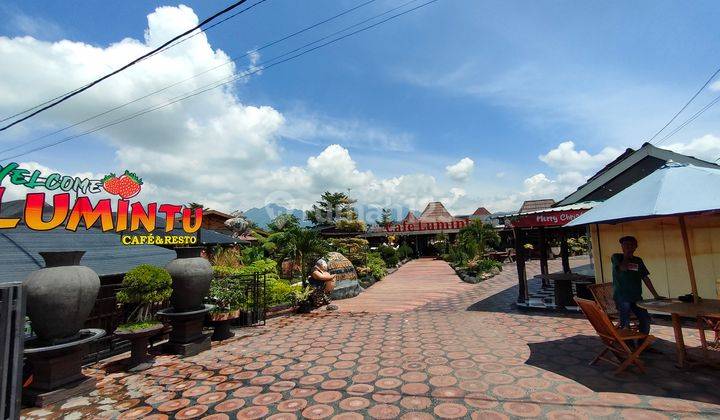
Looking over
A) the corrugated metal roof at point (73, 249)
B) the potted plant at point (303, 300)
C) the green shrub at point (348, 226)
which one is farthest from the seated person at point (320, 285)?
the green shrub at point (348, 226)

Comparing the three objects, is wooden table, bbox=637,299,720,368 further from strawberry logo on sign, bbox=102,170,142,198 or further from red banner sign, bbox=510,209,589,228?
strawberry logo on sign, bbox=102,170,142,198

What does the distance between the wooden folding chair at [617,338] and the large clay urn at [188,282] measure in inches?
236

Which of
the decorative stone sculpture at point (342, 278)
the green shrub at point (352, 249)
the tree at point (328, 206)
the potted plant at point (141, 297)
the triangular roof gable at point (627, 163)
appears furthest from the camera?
the tree at point (328, 206)

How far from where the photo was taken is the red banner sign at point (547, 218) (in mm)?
7195

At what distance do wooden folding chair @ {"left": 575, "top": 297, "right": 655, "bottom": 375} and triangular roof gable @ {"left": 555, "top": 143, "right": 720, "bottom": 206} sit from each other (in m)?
8.08

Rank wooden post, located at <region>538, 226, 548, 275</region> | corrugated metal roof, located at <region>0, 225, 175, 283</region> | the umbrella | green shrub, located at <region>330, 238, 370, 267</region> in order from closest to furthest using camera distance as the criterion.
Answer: the umbrella, corrugated metal roof, located at <region>0, 225, 175, 283</region>, wooden post, located at <region>538, 226, 548, 275</region>, green shrub, located at <region>330, 238, 370, 267</region>

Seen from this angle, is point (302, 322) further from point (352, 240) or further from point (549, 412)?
point (352, 240)

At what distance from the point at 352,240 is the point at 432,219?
56.9 ft

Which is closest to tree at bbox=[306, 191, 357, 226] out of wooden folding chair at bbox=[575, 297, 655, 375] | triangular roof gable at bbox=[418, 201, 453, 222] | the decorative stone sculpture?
triangular roof gable at bbox=[418, 201, 453, 222]

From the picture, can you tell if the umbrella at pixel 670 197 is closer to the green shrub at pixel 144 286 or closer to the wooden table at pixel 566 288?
the wooden table at pixel 566 288

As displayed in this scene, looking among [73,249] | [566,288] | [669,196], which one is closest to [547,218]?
[566,288]

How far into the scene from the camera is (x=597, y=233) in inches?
324

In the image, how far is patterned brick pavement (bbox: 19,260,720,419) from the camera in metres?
3.40

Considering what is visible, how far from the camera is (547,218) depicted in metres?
7.51
